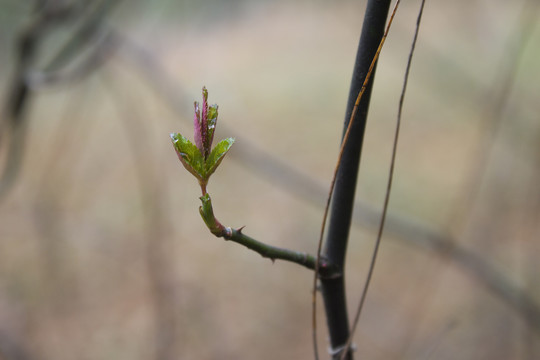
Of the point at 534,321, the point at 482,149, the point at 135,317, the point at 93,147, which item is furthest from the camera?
the point at 93,147

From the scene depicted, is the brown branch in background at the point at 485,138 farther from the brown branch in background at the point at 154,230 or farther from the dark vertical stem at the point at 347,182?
the dark vertical stem at the point at 347,182

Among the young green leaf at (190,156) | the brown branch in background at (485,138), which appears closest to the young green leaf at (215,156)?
the young green leaf at (190,156)

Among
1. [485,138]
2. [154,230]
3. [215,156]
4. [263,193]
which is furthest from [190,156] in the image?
[485,138]

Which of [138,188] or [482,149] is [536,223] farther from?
[138,188]

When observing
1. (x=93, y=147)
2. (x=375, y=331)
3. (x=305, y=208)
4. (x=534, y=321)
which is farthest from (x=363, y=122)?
(x=93, y=147)

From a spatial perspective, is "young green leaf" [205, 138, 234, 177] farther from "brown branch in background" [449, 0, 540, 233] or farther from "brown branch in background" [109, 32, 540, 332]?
"brown branch in background" [449, 0, 540, 233]
